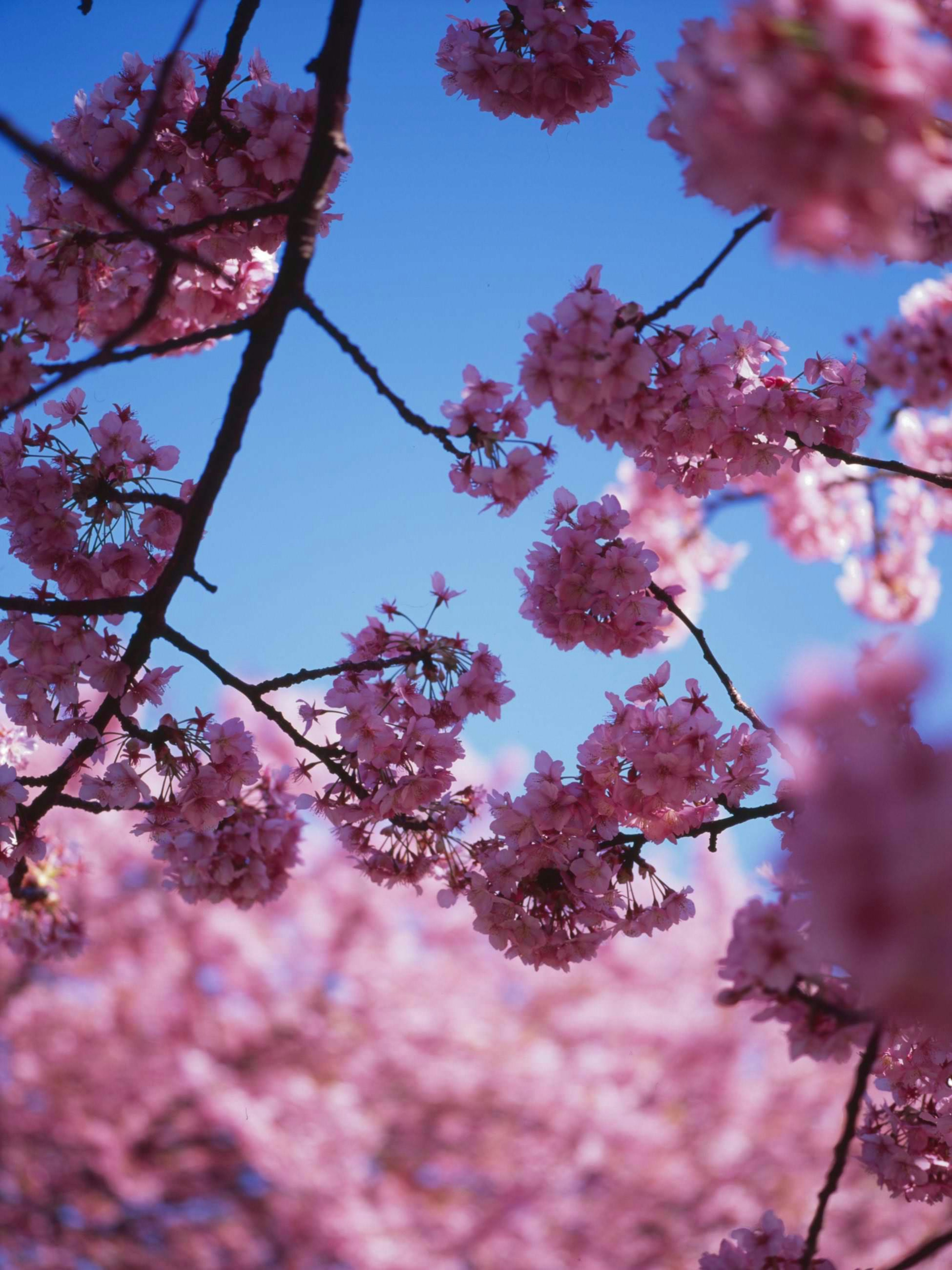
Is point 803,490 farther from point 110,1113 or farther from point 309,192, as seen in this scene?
point 110,1113

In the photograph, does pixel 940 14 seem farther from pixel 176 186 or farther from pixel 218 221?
pixel 176 186

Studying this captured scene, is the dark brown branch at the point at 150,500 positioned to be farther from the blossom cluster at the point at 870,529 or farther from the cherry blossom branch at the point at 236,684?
the blossom cluster at the point at 870,529

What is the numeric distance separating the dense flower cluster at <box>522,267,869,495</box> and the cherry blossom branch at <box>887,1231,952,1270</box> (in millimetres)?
1651

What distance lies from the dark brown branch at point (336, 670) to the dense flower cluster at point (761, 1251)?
1.65 m

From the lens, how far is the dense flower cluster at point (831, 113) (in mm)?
1096

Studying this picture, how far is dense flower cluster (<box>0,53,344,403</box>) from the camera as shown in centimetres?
268

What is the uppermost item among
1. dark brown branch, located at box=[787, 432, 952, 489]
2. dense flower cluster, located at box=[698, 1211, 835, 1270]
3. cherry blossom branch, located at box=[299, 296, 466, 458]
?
dark brown branch, located at box=[787, 432, 952, 489]

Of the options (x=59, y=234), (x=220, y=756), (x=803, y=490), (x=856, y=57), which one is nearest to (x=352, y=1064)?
(x=803, y=490)

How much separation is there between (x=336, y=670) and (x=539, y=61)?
2081 mm

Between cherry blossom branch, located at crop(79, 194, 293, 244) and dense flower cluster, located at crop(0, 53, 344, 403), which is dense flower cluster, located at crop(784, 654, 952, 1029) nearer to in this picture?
cherry blossom branch, located at crop(79, 194, 293, 244)

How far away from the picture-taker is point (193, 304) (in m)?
3.02

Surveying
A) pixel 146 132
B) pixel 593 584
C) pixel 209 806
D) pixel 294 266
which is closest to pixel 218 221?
pixel 294 266

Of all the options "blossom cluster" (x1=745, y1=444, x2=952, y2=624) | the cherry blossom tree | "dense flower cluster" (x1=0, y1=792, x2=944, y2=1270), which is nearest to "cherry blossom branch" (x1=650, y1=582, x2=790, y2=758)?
the cherry blossom tree

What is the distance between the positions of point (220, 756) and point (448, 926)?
39.1 feet
